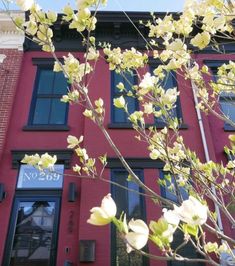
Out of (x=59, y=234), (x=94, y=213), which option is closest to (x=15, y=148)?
(x=59, y=234)

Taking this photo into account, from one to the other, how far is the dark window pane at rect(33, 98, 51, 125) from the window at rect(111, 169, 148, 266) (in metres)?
2.07

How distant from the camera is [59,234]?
227 inches

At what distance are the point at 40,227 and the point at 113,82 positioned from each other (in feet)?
12.4

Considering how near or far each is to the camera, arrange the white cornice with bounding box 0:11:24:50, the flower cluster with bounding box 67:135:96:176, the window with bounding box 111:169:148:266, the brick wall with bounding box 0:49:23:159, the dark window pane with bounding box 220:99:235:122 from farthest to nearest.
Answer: the white cornice with bounding box 0:11:24:50
the dark window pane with bounding box 220:99:235:122
the brick wall with bounding box 0:49:23:159
the window with bounding box 111:169:148:266
the flower cluster with bounding box 67:135:96:176

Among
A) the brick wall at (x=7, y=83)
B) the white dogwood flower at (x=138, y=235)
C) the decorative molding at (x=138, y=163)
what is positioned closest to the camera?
the white dogwood flower at (x=138, y=235)

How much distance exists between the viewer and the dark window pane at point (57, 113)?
287 inches

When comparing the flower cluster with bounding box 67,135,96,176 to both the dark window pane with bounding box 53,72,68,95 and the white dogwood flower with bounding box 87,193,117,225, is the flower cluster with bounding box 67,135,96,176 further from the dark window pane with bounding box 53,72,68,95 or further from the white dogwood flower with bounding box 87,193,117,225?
the dark window pane with bounding box 53,72,68,95

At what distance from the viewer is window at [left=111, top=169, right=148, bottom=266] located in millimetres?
5547

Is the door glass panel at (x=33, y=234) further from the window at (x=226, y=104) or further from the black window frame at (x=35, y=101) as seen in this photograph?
the window at (x=226, y=104)

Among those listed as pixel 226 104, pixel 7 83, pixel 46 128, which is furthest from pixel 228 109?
pixel 7 83

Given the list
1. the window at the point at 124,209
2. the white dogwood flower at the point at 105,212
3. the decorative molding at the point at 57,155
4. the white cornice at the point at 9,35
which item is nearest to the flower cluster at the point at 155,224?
the white dogwood flower at the point at 105,212

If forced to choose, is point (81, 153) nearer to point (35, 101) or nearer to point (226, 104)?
point (35, 101)

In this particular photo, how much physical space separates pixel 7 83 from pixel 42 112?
1073mm

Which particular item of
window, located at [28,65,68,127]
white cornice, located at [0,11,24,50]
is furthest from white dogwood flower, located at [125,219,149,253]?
white cornice, located at [0,11,24,50]
